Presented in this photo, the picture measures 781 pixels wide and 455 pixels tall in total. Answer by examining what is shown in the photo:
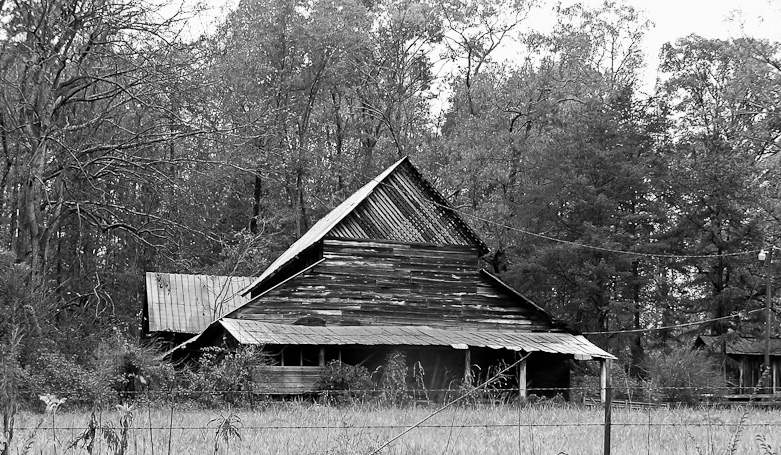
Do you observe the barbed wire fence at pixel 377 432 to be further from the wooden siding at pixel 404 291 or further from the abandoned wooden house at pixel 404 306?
the wooden siding at pixel 404 291

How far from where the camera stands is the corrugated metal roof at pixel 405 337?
24.2m

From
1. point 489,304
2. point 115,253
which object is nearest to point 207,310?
point 115,253

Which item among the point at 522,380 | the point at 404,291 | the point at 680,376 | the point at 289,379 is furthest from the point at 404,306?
the point at 680,376

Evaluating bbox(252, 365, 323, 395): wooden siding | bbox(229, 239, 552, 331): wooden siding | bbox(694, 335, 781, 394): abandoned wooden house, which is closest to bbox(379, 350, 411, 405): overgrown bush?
bbox(252, 365, 323, 395): wooden siding

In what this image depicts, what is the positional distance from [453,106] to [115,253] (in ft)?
60.9

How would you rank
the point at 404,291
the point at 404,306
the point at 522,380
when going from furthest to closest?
the point at 404,291, the point at 404,306, the point at 522,380

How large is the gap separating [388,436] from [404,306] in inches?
607

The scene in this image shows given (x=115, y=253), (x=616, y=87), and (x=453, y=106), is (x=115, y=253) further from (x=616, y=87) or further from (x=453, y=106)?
(x=616, y=87)

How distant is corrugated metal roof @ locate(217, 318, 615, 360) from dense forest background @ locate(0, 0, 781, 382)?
3065 millimetres

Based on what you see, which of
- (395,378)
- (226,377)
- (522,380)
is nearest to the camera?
(226,377)

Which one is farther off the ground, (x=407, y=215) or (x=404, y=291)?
(x=407, y=215)

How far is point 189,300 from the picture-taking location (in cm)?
3816

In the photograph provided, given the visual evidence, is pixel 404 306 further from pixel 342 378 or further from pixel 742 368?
pixel 742 368

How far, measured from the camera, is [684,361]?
2777 centimetres
